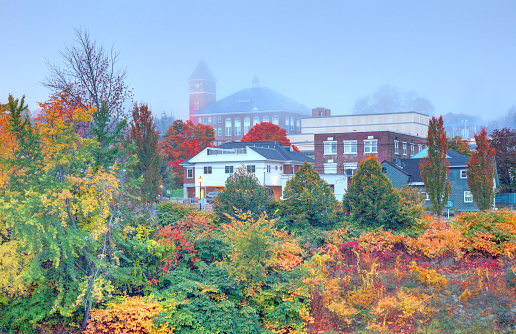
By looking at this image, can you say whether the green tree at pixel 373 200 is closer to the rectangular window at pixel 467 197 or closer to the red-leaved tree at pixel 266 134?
the rectangular window at pixel 467 197

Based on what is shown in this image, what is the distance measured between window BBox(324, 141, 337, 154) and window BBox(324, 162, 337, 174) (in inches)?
57.0

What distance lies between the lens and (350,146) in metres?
59.5

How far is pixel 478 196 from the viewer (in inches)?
1321

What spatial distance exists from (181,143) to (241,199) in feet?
192

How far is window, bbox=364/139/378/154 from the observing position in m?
57.9

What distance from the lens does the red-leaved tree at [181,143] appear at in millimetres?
78250

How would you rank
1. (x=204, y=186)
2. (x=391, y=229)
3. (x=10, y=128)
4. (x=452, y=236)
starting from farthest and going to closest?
(x=204, y=186), (x=391, y=229), (x=452, y=236), (x=10, y=128)

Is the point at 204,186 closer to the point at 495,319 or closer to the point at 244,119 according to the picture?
the point at 495,319

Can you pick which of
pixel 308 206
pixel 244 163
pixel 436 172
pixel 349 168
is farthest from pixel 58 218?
pixel 244 163

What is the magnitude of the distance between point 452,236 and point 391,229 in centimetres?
303

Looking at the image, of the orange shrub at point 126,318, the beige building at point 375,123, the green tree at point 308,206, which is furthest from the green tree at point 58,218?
the beige building at point 375,123

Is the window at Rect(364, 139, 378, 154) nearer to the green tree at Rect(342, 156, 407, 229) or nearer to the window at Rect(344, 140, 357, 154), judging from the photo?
the window at Rect(344, 140, 357, 154)

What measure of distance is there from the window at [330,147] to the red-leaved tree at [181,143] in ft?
82.5

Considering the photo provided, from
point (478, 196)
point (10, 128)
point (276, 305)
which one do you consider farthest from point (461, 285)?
point (478, 196)
